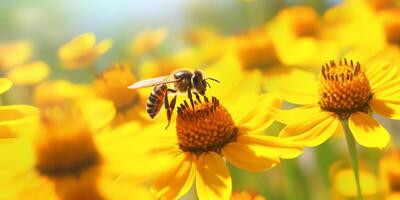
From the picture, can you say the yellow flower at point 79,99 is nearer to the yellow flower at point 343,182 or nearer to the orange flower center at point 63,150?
the orange flower center at point 63,150

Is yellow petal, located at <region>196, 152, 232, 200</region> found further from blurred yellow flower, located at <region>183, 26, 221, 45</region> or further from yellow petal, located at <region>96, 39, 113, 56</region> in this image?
blurred yellow flower, located at <region>183, 26, 221, 45</region>

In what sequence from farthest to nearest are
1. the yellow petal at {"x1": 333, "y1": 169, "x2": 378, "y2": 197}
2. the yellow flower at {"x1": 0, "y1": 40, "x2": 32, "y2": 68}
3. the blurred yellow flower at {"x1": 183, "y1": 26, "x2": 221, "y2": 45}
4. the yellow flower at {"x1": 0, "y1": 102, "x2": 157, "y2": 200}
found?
the blurred yellow flower at {"x1": 183, "y1": 26, "x2": 221, "y2": 45}, the yellow flower at {"x1": 0, "y1": 40, "x2": 32, "y2": 68}, the yellow petal at {"x1": 333, "y1": 169, "x2": 378, "y2": 197}, the yellow flower at {"x1": 0, "y1": 102, "x2": 157, "y2": 200}

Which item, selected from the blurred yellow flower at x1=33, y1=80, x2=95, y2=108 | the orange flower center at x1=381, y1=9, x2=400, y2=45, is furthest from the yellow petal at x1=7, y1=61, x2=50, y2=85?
the orange flower center at x1=381, y1=9, x2=400, y2=45

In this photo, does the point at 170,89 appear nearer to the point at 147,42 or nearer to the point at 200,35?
the point at 147,42

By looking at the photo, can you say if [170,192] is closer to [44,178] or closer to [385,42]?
[44,178]

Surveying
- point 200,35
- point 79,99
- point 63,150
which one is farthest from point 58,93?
point 200,35

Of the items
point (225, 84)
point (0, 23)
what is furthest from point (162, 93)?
Result: point (0, 23)
